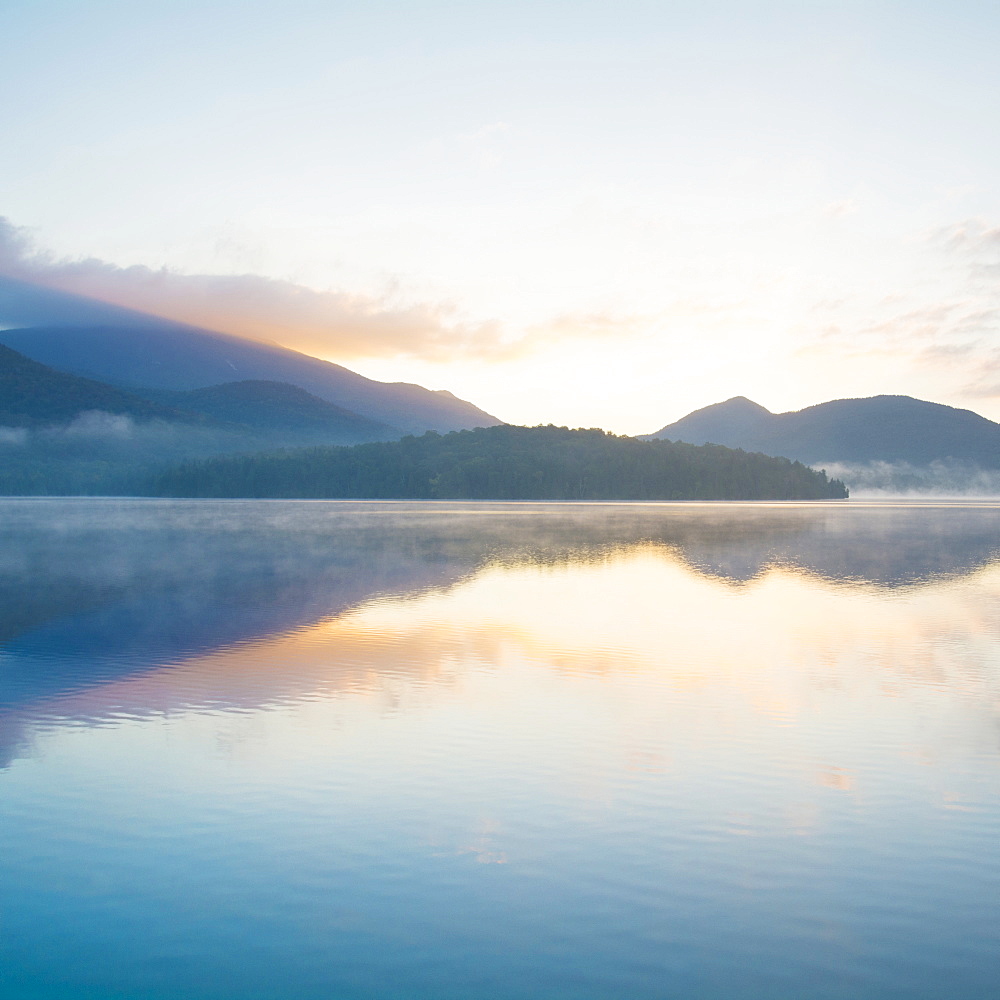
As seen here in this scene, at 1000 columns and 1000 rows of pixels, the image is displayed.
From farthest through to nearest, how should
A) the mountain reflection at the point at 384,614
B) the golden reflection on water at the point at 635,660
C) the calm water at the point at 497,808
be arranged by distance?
1. the mountain reflection at the point at 384,614
2. the golden reflection on water at the point at 635,660
3. the calm water at the point at 497,808

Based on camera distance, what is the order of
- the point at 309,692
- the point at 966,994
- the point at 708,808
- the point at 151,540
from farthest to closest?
the point at 151,540
the point at 309,692
the point at 708,808
the point at 966,994

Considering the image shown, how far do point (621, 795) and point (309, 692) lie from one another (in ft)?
25.6

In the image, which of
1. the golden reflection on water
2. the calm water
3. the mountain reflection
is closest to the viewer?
the calm water

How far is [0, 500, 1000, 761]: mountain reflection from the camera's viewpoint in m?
19.0

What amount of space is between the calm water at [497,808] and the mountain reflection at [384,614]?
21 cm

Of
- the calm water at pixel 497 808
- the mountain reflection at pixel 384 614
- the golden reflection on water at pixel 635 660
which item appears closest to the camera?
the calm water at pixel 497 808

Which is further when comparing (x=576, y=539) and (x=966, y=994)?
(x=576, y=539)

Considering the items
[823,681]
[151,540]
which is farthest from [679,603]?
[151,540]

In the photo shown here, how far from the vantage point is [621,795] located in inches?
461

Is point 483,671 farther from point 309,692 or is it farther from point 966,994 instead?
point 966,994

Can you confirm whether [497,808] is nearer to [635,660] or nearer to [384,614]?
[635,660]

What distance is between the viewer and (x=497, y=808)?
36.7 feet

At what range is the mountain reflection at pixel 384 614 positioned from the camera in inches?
749

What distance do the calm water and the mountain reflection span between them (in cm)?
21
